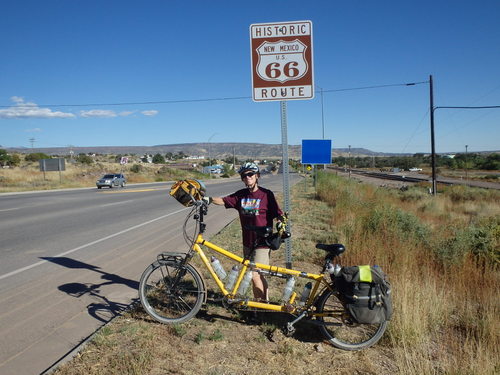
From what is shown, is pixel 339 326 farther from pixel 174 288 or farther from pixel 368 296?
pixel 174 288

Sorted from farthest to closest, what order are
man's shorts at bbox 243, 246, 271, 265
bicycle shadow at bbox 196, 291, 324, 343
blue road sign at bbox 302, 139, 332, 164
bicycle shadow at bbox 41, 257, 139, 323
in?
blue road sign at bbox 302, 139, 332, 164, bicycle shadow at bbox 41, 257, 139, 323, man's shorts at bbox 243, 246, 271, 265, bicycle shadow at bbox 196, 291, 324, 343

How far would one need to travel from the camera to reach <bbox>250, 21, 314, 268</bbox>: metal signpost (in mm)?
4871

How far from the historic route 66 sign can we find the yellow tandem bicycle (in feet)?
5.51

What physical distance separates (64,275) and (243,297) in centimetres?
370

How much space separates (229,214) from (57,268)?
27.6 feet

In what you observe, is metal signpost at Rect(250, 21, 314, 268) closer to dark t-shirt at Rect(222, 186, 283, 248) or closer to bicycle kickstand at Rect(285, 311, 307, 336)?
dark t-shirt at Rect(222, 186, 283, 248)

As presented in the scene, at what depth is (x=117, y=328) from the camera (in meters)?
4.27

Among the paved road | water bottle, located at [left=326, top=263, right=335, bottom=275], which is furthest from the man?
the paved road

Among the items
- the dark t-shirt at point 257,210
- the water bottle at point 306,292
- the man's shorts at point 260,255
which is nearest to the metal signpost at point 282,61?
the dark t-shirt at point 257,210

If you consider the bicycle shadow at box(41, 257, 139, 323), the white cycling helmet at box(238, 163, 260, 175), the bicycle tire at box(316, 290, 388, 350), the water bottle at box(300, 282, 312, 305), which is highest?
the white cycling helmet at box(238, 163, 260, 175)

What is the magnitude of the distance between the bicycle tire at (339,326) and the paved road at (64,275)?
2403 mm

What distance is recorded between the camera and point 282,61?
4.90m

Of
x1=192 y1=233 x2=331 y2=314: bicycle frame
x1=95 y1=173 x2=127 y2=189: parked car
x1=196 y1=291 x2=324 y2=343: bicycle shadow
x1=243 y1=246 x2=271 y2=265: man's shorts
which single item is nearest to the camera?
x1=192 y1=233 x2=331 y2=314: bicycle frame

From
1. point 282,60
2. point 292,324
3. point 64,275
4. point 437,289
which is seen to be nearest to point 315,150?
point 437,289
